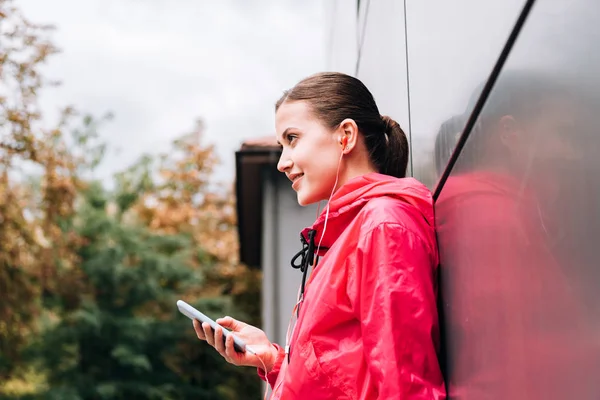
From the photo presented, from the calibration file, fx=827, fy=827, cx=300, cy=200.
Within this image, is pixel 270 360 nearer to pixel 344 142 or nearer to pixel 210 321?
pixel 210 321

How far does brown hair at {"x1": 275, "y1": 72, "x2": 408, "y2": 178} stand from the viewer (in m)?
1.92

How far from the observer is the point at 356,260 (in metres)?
1.50

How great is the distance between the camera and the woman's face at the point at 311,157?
74.4 inches

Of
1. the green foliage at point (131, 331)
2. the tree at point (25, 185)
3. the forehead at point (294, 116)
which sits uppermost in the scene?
the forehead at point (294, 116)

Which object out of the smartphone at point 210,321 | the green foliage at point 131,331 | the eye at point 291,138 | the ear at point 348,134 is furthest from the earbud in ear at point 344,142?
the green foliage at point 131,331

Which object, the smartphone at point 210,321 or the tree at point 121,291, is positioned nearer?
the smartphone at point 210,321

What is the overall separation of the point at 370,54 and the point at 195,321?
217cm

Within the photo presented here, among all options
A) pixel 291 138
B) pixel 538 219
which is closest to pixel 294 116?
pixel 291 138

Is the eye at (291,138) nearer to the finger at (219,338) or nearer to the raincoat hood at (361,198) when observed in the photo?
the raincoat hood at (361,198)

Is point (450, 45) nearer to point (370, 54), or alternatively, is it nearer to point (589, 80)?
point (589, 80)

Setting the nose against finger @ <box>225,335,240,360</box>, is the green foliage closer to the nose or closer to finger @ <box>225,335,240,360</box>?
finger @ <box>225,335,240,360</box>

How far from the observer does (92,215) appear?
55.1 feet

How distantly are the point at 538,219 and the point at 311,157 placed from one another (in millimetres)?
997

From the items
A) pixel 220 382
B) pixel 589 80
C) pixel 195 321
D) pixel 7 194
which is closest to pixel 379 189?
pixel 195 321
